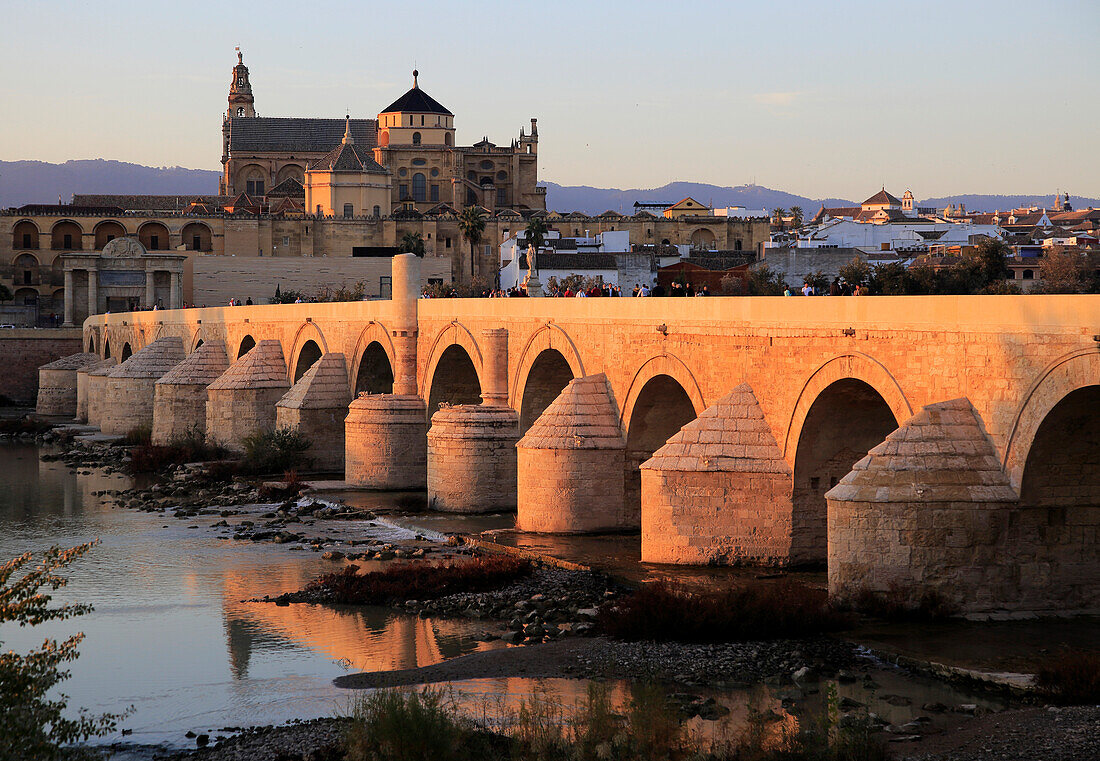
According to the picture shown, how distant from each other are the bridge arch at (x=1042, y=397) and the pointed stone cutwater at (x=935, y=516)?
203 millimetres

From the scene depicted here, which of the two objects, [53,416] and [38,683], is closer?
[38,683]

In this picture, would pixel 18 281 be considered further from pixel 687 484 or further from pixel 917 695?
pixel 917 695

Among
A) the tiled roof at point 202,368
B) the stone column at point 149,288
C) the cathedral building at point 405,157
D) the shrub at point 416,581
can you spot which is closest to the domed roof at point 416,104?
the cathedral building at point 405,157

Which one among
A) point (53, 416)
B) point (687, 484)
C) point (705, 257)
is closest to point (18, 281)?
point (53, 416)

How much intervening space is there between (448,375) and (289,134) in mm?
68350

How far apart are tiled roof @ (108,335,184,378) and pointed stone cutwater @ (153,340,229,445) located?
464cm

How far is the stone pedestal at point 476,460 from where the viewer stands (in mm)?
22250

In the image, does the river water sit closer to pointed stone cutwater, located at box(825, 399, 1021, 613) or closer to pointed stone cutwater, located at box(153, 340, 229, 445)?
pointed stone cutwater, located at box(825, 399, 1021, 613)

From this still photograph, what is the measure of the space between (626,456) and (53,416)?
118ft

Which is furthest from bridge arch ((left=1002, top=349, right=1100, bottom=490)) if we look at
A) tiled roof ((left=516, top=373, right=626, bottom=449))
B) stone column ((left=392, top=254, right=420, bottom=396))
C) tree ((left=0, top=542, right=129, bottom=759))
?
stone column ((left=392, top=254, right=420, bottom=396))

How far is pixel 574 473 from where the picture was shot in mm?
19312

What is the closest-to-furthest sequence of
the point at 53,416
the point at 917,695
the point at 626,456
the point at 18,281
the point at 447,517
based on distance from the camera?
the point at 917,695
the point at 626,456
the point at 447,517
the point at 53,416
the point at 18,281

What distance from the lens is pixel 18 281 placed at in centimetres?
7750

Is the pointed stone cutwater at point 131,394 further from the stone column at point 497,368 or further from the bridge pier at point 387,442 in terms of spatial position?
the stone column at point 497,368
